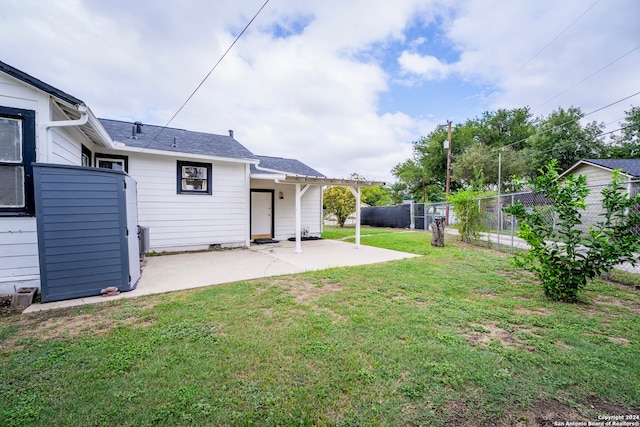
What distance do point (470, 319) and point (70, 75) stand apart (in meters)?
10.5

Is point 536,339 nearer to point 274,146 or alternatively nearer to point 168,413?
point 168,413

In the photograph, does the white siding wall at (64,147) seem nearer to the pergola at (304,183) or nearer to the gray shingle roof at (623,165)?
the pergola at (304,183)

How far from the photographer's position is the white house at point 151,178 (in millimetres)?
3643

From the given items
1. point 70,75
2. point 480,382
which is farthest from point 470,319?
point 70,75

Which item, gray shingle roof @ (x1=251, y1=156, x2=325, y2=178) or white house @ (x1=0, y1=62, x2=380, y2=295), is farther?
gray shingle roof @ (x1=251, y1=156, x2=325, y2=178)

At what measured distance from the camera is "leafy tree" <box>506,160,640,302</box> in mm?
3307

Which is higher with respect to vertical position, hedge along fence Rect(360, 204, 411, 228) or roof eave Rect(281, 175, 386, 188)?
roof eave Rect(281, 175, 386, 188)

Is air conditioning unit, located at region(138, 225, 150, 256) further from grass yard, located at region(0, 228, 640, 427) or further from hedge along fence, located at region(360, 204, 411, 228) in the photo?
hedge along fence, located at region(360, 204, 411, 228)

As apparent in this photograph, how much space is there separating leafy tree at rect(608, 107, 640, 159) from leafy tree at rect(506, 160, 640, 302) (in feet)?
76.6

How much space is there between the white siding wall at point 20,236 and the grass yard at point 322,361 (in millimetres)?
924

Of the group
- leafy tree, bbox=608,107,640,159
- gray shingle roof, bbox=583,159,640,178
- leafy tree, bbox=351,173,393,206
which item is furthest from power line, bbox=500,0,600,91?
leafy tree, bbox=351,173,393,206

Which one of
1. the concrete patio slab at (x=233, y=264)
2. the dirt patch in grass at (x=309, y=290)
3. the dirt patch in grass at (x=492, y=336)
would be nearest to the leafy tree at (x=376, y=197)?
the concrete patio slab at (x=233, y=264)

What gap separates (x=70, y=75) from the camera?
7246 mm

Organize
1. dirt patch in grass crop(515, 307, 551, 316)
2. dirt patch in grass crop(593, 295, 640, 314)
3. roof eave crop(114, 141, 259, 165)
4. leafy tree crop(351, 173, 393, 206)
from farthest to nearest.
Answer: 1. leafy tree crop(351, 173, 393, 206)
2. roof eave crop(114, 141, 259, 165)
3. dirt patch in grass crop(593, 295, 640, 314)
4. dirt patch in grass crop(515, 307, 551, 316)
